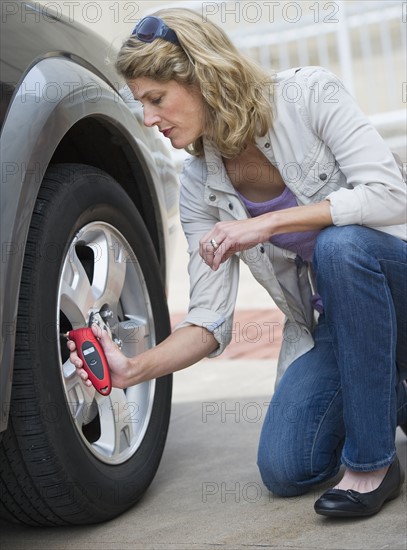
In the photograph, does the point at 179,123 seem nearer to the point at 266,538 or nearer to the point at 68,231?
the point at 68,231

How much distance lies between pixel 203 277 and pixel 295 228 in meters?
0.34

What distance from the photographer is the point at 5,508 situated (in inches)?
87.5

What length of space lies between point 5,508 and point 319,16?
598 centimetres

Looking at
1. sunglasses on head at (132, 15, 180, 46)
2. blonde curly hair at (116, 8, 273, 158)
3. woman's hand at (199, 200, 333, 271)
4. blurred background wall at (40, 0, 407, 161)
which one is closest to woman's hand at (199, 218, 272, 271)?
woman's hand at (199, 200, 333, 271)

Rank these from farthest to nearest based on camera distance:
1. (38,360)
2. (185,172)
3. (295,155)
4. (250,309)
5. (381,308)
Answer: (250,309) → (185,172) → (295,155) → (381,308) → (38,360)

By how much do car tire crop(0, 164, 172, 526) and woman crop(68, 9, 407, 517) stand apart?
0.15 m

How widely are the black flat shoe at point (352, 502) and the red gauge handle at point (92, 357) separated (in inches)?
22.1

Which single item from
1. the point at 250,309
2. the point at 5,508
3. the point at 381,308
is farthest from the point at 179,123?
the point at 250,309

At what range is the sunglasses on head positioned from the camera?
2328 mm

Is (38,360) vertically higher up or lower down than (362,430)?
higher up

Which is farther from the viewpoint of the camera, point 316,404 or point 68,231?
point 316,404

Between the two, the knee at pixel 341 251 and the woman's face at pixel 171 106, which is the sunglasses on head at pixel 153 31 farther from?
the knee at pixel 341 251

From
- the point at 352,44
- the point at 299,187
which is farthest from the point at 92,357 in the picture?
the point at 352,44

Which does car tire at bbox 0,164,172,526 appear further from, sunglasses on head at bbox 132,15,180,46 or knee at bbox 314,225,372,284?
knee at bbox 314,225,372,284
